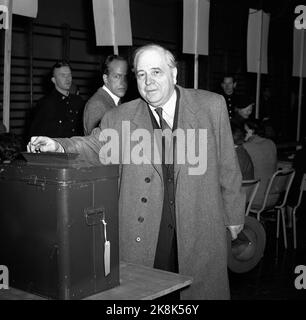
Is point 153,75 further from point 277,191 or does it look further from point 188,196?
point 277,191

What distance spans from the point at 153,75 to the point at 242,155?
2611 mm

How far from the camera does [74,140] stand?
6.68ft

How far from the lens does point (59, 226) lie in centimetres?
143

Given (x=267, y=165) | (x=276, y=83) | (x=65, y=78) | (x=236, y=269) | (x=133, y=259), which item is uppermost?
(x=276, y=83)

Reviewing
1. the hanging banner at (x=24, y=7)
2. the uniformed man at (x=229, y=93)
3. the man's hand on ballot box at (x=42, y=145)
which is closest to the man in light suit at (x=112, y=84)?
the hanging banner at (x=24, y=7)

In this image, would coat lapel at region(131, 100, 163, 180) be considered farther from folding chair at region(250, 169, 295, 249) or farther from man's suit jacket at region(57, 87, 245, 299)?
folding chair at region(250, 169, 295, 249)

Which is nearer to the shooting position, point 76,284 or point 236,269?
point 76,284

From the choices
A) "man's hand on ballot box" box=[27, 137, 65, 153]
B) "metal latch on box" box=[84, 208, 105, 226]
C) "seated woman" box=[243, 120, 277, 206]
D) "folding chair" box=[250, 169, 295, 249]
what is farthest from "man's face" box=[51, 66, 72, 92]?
"metal latch on box" box=[84, 208, 105, 226]

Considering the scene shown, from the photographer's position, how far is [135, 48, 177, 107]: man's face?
2.02 m

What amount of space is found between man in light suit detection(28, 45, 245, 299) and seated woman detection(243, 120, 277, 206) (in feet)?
8.97

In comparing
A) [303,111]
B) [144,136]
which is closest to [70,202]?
[144,136]

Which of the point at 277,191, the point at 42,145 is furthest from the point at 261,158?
the point at 42,145

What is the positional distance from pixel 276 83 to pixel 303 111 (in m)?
1.07

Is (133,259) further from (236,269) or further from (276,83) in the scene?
(276,83)
